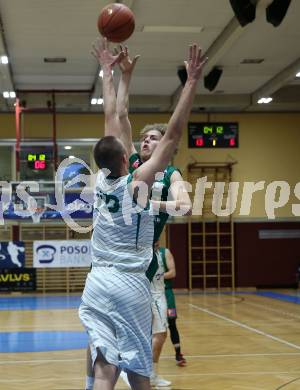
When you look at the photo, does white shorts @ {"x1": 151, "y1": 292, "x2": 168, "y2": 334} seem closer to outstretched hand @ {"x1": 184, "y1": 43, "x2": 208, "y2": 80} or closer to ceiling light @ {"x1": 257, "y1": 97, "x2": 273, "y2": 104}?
outstretched hand @ {"x1": 184, "y1": 43, "x2": 208, "y2": 80}

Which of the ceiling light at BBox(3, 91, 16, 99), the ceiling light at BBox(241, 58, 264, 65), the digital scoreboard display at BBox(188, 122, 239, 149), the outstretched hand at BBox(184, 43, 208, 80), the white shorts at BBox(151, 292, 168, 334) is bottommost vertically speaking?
the white shorts at BBox(151, 292, 168, 334)

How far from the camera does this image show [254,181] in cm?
2147

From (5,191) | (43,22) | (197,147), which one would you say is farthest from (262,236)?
(43,22)

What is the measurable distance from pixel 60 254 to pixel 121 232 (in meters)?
14.4

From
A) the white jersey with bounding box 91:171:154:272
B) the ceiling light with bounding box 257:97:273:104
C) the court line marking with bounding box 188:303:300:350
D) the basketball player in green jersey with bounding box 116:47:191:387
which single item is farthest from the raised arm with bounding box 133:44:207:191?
the ceiling light with bounding box 257:97:273:104

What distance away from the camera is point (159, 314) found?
292 inches

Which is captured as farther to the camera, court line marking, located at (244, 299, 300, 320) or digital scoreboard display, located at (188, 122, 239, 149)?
digital scoreboard display, located at (188, 122, 239, 149)

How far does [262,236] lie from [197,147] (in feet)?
12.0

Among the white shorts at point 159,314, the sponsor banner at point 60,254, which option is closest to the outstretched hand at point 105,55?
the white shorts at point 159,314

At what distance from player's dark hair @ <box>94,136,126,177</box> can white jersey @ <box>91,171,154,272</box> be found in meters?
0.10

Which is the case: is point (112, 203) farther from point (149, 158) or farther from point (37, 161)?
point (37, 161)

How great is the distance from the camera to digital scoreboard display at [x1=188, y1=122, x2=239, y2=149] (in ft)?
65.5

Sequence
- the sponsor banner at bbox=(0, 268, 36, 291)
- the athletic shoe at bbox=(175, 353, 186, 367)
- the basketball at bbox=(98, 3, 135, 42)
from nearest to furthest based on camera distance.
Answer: the basketball at bbox=(98, 3, 135, 42) < the athletic shoe at bbox=(175, 353, 186, 367) < the sponsor banner at bbox=(0, 268, 36, 291)

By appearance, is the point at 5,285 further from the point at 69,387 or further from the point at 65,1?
the point at 69,387
